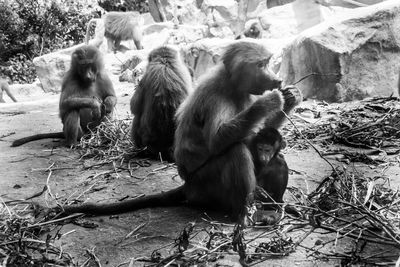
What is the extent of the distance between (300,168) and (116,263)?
2.73 m

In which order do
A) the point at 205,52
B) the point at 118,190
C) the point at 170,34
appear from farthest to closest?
the point at 170,34 < the point at 205,52 < the point at 118,190

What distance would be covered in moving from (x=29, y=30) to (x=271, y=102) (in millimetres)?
19599

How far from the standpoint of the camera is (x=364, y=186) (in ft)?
13.9

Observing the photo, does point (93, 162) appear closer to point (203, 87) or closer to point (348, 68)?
point (203, 87)

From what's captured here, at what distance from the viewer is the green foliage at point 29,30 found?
2081 cm

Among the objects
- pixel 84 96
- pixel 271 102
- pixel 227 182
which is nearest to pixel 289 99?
pixel 271 102

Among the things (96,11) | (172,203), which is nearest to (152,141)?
(172,203)

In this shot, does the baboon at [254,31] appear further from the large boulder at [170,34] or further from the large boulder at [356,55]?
the large boulder at [356,55]

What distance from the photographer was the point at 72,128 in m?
7.29

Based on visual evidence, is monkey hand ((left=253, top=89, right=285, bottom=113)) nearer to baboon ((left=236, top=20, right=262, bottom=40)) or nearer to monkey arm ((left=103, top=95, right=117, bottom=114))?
monkey arm ((left=103, top=95, right=117, bottom=114))

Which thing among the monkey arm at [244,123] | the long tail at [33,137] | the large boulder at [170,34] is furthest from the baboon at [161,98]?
the large boulder at [170,34]

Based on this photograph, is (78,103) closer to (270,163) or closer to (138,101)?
(138,101)

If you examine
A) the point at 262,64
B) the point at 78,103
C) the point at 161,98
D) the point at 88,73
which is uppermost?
the point at 262,64

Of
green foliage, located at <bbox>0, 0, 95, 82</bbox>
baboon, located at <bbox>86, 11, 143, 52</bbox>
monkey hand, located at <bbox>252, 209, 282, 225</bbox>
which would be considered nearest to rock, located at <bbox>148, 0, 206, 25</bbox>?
green foliage, located at <bbox>0, 0, 95, 82</bbox>
